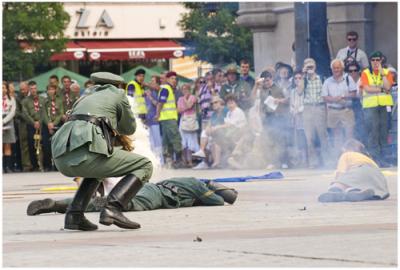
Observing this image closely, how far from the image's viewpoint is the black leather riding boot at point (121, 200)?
10180mm

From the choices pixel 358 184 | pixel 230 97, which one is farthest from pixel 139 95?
pixel 358 184

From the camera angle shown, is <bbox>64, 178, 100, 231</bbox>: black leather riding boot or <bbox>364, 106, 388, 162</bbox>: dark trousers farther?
<bbox>364, 106, 388, 162</bbox>: dark trousers

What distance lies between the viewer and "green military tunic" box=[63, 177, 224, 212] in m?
12.5

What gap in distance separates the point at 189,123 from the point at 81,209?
12876 mm

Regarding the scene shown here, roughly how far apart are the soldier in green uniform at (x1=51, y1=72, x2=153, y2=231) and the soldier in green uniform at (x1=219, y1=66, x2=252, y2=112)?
1157 centimetres

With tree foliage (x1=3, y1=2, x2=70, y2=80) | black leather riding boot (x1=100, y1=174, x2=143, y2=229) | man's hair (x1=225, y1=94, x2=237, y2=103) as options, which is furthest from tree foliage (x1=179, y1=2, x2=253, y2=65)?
black leather riding boot (x1=100, y1=174, x2=143, y2=229)

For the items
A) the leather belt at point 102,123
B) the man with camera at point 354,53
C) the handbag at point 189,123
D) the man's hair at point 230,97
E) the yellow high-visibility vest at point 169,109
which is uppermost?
the man with camera at point 354,53

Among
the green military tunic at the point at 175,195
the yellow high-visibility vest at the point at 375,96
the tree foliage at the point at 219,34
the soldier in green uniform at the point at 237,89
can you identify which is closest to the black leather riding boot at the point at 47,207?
the green military tunic at the point at 175,195

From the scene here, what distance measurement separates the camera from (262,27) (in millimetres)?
27000

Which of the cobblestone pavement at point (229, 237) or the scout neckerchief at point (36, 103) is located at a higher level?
the scout neckerchief at point (36, 103)

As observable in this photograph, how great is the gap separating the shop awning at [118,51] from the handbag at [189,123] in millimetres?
26029

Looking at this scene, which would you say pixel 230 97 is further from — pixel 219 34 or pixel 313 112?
pixel 219 34

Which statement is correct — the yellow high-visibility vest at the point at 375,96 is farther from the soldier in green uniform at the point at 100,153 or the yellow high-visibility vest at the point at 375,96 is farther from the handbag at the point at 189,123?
the soldier in green uniform at the point at 100,153

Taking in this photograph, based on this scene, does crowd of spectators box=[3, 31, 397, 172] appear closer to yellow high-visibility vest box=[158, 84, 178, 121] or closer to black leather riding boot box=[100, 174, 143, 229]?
yellow high-visibility vest box=[158, 84, 178, 121]
